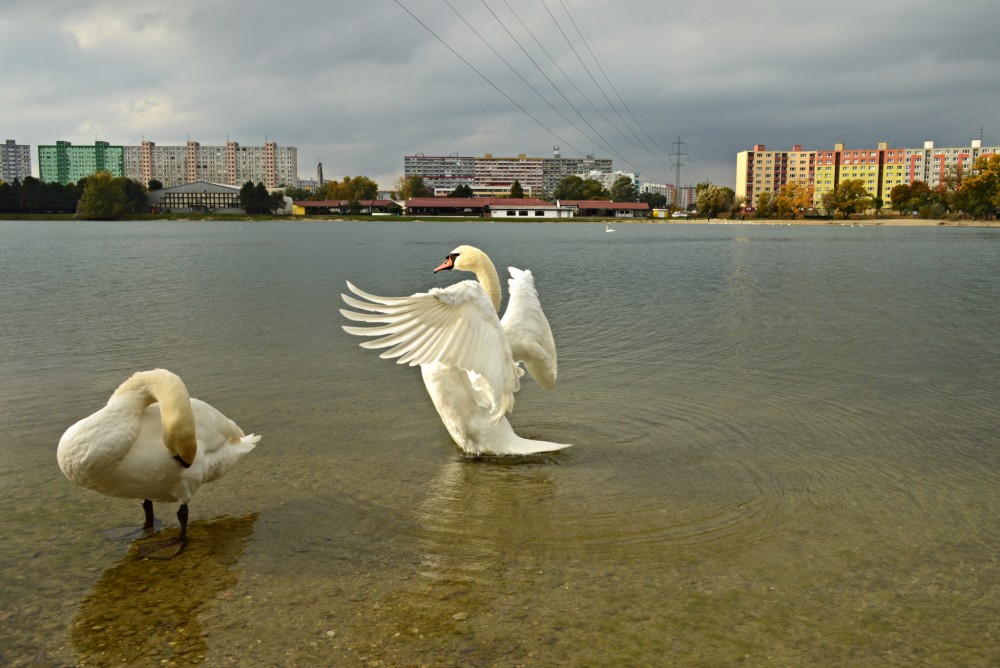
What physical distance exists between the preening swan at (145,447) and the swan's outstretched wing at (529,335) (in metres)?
3.28

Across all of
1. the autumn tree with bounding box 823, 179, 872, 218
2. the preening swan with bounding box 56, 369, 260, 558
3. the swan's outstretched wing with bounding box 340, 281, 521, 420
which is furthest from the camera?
the autumn tree with bounding box 823, 179, 872, 218

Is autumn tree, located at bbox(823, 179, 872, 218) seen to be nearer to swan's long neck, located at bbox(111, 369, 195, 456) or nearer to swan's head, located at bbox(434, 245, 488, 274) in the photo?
swan's head, located at bbox(434, 245, 488, 274)

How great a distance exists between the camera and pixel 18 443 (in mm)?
8672

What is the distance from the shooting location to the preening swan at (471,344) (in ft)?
22.2

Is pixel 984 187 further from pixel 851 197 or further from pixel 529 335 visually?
pixel 529 335

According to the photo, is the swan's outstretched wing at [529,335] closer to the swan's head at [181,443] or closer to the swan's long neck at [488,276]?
the swan's long neck at [488,276]

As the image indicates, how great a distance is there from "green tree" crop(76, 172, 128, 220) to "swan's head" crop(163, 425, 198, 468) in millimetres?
170405

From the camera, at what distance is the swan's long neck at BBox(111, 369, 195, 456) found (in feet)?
18.6

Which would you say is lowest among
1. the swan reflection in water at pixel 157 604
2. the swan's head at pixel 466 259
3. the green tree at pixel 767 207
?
the swan reflection in water at pixel 157 604

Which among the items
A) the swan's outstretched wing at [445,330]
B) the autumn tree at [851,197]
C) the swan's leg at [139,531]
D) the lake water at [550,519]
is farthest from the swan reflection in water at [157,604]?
the autumn tree at [851,197]

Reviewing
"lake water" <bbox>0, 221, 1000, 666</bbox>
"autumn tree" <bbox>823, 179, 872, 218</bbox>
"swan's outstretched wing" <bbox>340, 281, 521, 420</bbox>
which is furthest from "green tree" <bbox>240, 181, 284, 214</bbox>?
"swan's outstretched wing" <bbox>340, 281, 521, 420</bbox>

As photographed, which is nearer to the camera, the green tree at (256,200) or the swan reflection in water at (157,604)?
the swan reflection in water at (157,604)

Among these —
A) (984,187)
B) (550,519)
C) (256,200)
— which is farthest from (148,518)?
(256,200)

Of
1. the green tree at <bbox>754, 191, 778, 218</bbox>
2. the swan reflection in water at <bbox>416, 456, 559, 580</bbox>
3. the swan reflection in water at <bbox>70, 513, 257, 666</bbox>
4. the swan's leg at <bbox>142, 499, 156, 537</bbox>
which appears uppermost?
the green tree at <bbox>754, 191, 778, 218</bbox>
